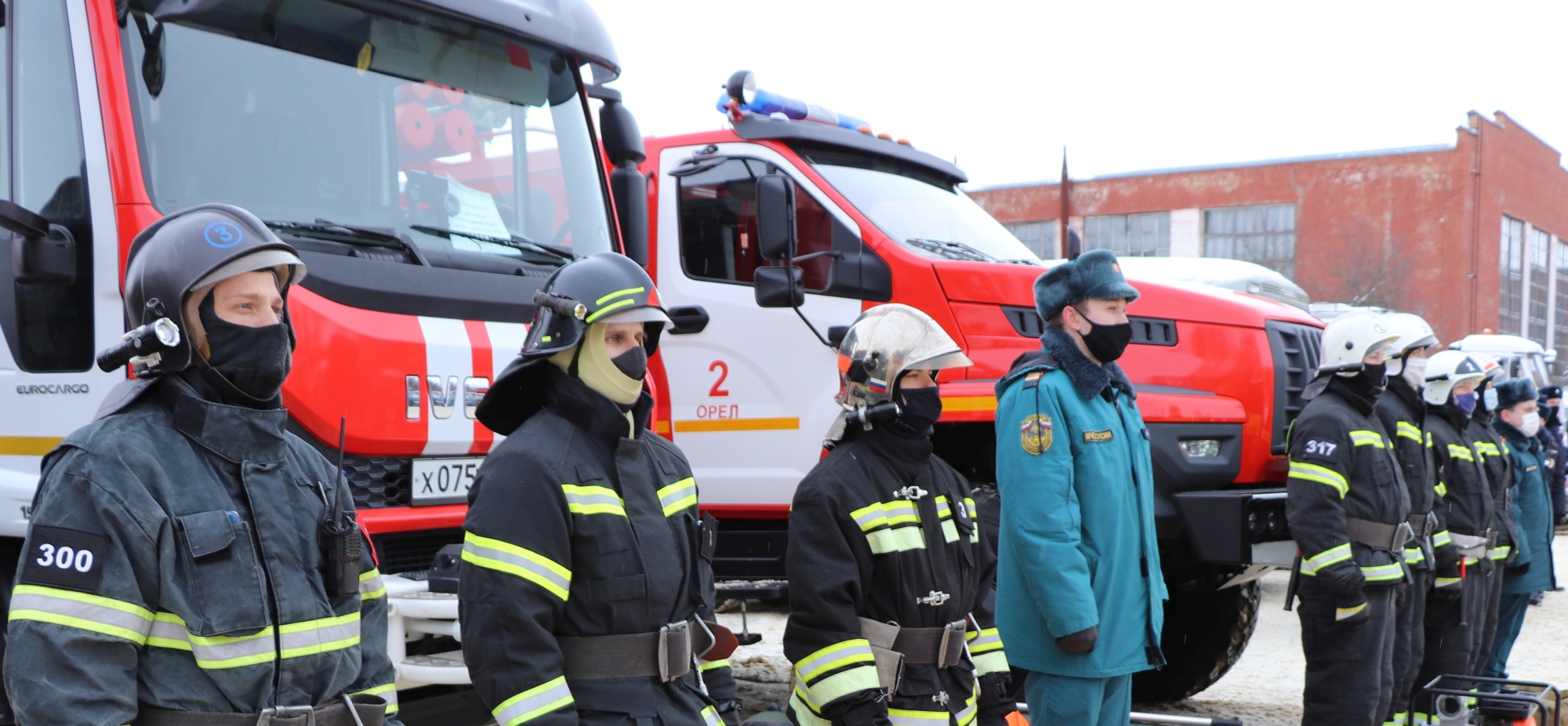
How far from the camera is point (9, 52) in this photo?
4.27m

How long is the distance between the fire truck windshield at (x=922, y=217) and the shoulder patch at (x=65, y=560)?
4484 millimetres

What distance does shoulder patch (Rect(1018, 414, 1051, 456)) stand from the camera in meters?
4.13

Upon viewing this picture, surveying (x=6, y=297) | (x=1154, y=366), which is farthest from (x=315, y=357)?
(x=1154, y=366)

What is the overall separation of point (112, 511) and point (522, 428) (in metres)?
0.90

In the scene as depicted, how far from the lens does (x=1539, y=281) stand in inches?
1692

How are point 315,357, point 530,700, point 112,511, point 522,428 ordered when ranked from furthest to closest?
point 315,357 → point 522,428 → point 530,700 → point 112,511

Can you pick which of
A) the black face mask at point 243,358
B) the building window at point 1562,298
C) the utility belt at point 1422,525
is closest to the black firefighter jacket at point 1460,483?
the utility belt at point 1422,525

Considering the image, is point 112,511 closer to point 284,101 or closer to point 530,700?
point 530,700

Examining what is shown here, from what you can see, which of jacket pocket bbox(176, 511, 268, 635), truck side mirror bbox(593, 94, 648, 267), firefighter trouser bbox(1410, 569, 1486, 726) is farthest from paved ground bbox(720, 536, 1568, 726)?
jacket pocket bbox(176, 511, 268, 635)

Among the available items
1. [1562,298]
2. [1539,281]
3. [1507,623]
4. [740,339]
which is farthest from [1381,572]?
[1562,298]

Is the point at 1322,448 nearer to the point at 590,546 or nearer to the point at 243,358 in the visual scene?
the point at 590,546

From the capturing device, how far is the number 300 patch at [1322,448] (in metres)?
5.53

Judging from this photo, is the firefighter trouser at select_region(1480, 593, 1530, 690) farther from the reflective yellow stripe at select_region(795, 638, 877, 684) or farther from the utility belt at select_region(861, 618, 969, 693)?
the reflective yellow stripe at select_region(795, 638, 877, 684)

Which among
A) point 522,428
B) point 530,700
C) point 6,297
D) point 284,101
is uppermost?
point 284,101
